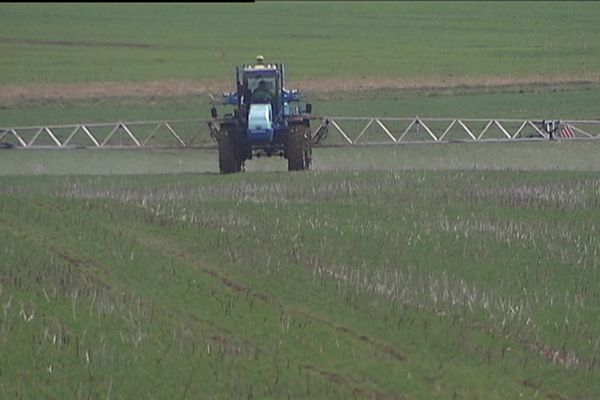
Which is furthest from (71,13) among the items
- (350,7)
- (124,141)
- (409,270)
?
(409,270)

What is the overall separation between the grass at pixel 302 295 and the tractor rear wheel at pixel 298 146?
17.7 feet

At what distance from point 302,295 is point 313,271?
1020 millimetres

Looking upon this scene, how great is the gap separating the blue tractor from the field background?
1.03 m

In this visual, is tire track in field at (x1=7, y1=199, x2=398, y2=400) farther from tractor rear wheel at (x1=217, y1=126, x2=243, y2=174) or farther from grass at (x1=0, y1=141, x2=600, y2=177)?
grass at (x1=0, y1=141, x2=600, y2=177)

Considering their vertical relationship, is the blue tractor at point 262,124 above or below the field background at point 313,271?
above

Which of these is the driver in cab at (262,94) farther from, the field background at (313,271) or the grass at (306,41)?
the grass at (306,41)

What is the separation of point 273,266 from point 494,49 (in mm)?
28018

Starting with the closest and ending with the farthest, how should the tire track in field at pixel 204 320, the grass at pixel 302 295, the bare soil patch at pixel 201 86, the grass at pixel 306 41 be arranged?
the tire track in field at pixel 204 320 < the grass at pixel 302 295 < the grass at pixel 306 41 < the bare soil patch at pixel 201 86

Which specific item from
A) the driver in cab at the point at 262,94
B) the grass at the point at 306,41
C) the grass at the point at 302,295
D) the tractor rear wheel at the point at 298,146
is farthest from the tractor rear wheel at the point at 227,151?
the grass at the point at 306,41

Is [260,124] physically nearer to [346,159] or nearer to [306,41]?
[346,159]

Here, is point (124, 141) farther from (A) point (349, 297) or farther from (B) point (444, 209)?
(A) point (349, 297)

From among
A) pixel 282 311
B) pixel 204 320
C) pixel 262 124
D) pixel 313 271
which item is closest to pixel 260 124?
pixel 262 124

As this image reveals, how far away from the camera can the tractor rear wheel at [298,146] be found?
25.3 m

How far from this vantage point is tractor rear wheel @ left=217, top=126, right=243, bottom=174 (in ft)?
83.0
